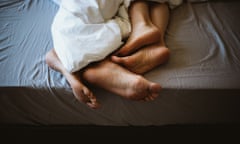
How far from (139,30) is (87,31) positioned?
7.6 inches

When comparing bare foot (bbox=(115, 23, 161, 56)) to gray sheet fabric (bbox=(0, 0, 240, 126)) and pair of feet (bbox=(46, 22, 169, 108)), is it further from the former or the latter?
gray sheet fabric (bbox=(0, 0, 240, 126))

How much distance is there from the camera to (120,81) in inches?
33.6

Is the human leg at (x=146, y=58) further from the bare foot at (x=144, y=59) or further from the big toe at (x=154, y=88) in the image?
the big toe at (x=154, y=88)

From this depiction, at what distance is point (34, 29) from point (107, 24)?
1.15 ft

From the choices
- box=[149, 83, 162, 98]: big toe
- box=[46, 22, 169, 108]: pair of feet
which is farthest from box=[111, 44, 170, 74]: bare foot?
box=[149, 83, 162, 98]: big toe

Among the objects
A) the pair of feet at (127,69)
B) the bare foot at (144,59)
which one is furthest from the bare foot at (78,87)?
the bare foot at (144,59)

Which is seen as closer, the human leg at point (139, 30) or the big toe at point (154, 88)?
the big toe at point (154, 88)

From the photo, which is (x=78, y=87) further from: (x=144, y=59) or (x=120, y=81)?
(x=144, y=59)

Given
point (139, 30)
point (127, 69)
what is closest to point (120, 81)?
point (127, 69)

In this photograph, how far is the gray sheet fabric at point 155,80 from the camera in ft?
3.03

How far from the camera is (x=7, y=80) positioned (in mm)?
941

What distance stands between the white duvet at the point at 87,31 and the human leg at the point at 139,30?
28 mm

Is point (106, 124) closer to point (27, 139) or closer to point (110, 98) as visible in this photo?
point (110, 98)

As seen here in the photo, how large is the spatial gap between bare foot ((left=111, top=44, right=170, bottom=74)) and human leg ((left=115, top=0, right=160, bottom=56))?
0.09 ft
